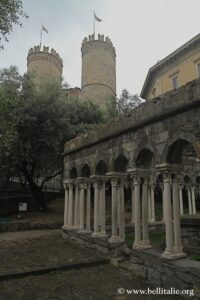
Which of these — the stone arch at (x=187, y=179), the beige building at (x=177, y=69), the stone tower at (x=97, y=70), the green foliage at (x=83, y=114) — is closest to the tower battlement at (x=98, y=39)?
the stone tower at (x=97, y=70)

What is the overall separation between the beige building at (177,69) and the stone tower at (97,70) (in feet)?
34.3

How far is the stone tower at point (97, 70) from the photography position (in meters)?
35.8

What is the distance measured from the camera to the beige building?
66.8ft

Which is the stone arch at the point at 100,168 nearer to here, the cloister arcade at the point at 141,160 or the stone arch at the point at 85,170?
the cloister arcade at the point at 141,160

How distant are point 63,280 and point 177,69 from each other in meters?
20.4

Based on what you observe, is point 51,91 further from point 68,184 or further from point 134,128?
point 134,128

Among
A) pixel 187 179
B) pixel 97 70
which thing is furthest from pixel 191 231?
pixel 97 70

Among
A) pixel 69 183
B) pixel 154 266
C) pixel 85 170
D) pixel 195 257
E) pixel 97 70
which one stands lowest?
pixel 154 266

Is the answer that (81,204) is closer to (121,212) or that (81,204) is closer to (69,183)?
(69,183)

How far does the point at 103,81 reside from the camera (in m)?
36.2

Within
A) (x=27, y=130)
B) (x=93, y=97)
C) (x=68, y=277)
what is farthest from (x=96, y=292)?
(x=93, y=97)

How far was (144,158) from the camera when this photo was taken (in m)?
7.28

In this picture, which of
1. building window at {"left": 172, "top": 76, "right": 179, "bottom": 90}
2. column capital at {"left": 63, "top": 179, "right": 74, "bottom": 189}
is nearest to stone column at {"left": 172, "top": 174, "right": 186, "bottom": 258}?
column capital at {"left": 63, "top": 179, "right": 74, "bottom": 189}

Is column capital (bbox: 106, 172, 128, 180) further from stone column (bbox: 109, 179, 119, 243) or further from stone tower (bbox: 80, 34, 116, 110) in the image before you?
stone tower (bbox: 80, 34, 116, 110)
